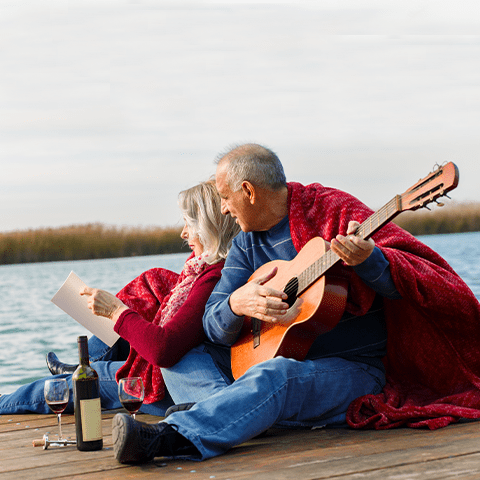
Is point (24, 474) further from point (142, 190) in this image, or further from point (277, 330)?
point (142, 190)

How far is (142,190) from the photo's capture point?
53.7 feet

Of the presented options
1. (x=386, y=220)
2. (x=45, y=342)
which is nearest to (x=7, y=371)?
(x=45, y=342)

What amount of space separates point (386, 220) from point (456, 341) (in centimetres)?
70

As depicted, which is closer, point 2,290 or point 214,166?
point 214,166

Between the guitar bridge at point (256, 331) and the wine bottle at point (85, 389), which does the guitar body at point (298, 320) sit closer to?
the guitar bridge at point (256, 331)

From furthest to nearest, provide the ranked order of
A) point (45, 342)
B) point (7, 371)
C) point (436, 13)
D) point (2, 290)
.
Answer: point (2, 290) < point (436, 13) < point (45, 342) < point (7, 371)

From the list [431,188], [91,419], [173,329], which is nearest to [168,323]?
[173,329]

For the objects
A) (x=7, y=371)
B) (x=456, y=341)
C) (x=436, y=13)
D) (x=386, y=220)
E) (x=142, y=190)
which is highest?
(x=436, y=13)

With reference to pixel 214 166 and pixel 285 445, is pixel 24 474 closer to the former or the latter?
pixel 285 445

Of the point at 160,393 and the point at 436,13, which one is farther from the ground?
the point at 436,13

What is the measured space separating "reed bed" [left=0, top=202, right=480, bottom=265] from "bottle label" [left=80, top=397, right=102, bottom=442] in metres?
12.9

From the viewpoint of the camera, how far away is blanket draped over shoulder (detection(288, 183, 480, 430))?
212 cm

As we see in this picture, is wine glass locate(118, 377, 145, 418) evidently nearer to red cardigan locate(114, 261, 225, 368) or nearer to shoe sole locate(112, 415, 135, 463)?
shoe sole locate(112, 415, 135, 463)

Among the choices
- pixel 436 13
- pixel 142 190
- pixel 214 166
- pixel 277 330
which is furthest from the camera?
pixel 142 190
